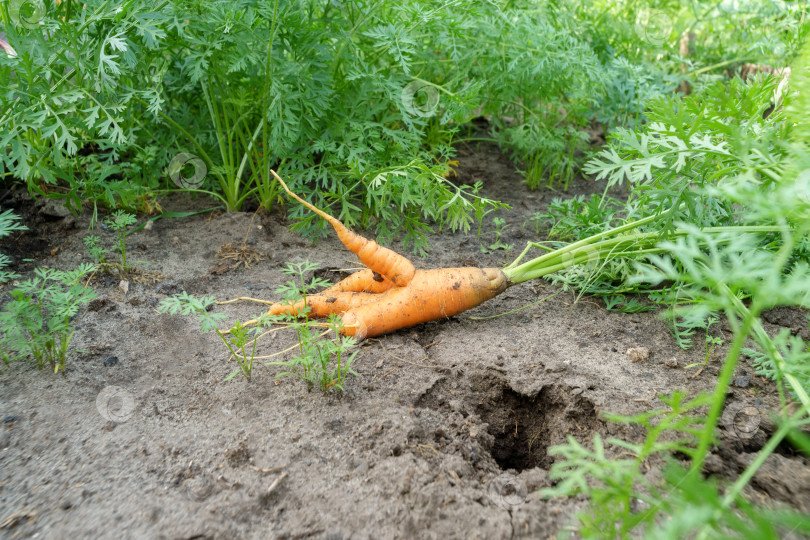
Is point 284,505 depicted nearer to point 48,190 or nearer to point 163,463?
point 163,463

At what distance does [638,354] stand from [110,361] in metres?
1.88

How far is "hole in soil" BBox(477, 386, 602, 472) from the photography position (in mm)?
1690

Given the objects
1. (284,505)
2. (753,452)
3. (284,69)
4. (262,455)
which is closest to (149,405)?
(262,455)

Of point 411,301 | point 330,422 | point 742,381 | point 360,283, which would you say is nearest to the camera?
point 330,422

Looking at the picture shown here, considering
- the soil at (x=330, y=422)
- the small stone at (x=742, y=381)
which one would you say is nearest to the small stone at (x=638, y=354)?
the soil at (x=330, y=422)

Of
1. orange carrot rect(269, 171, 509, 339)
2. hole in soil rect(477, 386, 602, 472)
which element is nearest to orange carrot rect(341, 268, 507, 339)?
orange carrot rect(269, 171, 509, 339)

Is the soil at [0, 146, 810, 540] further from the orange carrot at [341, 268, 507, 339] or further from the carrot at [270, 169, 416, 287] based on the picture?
the carrot at [270, 169, 416, 287]

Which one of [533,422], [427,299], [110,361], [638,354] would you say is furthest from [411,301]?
[110,361]

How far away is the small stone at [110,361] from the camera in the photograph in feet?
6.18

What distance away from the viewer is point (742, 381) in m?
1.80

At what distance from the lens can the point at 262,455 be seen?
1.53 meters

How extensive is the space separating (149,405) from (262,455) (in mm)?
456

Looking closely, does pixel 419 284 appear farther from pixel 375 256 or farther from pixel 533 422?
pixel 533 422

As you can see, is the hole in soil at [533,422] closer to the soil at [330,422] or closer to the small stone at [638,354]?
the soil at [330,422]
